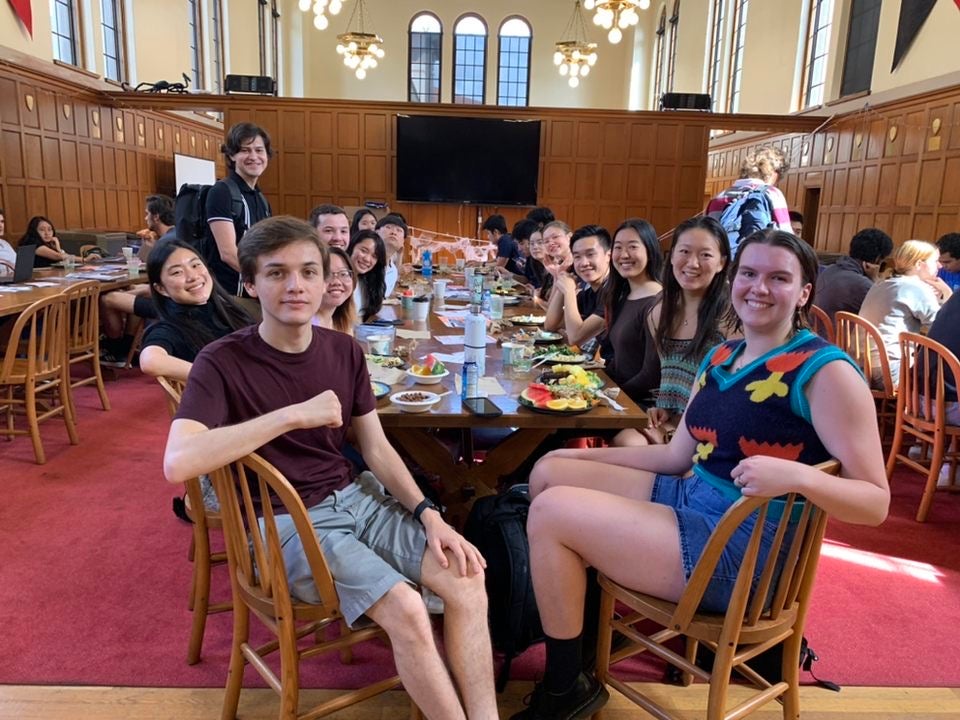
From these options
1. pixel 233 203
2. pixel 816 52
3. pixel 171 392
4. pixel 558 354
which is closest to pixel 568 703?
pixel 171 392

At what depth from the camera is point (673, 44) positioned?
14672 millimetres

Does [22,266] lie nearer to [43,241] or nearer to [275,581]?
[43,241]

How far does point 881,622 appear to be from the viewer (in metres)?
2.27

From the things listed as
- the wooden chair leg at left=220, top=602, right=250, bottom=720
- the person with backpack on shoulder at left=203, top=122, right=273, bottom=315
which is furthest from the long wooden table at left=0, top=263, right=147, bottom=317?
the wooden chair leg at left=220, top=602, right=250, bottom=720

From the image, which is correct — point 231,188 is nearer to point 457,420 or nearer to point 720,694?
point 457,420

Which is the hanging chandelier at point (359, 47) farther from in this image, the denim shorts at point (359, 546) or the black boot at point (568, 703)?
the black boot at point (568, 703)

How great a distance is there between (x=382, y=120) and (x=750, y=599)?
10.0 m

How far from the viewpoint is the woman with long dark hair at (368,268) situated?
11.7 feet

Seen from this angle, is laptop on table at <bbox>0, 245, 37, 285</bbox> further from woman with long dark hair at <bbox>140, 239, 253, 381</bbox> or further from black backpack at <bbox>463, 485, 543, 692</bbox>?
black backpack at <bbox>463, 485, 543, 692</bbox>

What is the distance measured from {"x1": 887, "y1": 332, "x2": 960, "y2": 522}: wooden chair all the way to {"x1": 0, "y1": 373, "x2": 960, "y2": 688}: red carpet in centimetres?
17

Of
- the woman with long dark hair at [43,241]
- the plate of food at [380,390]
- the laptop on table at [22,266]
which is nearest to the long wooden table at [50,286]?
the laptop on table at [22,266]

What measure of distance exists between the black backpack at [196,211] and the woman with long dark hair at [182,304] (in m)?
1.08

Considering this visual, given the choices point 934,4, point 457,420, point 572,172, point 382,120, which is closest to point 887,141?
point 934,4

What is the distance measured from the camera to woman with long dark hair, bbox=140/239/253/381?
2252 mm
